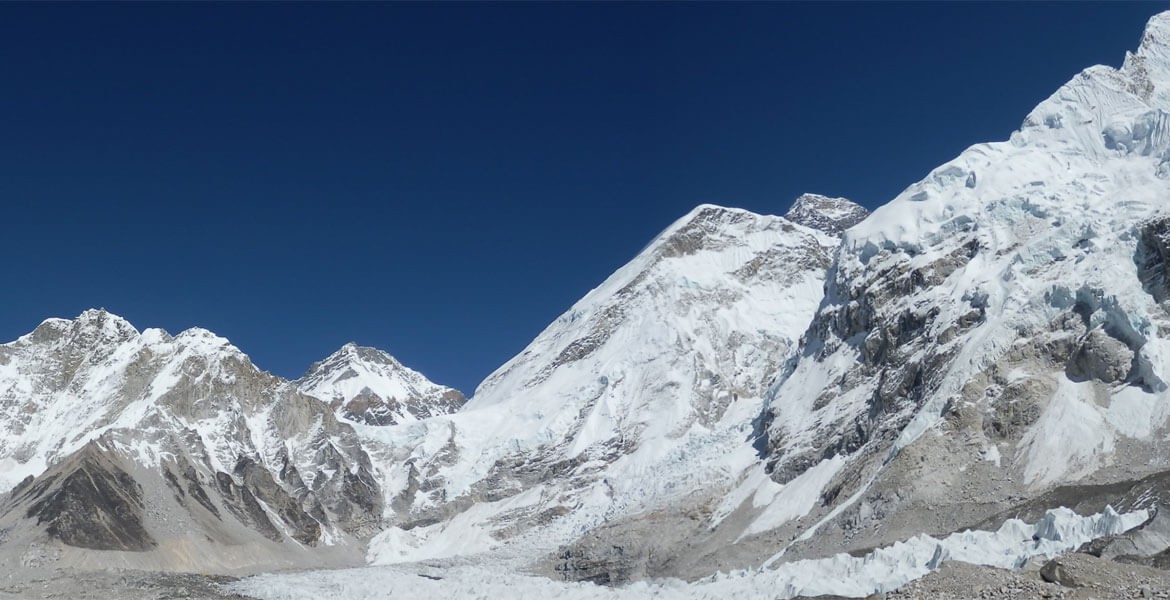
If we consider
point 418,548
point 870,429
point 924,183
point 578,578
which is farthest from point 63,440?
point 924,183

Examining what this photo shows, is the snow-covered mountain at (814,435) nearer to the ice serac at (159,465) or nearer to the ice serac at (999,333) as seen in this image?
the ice serac at (999,333)

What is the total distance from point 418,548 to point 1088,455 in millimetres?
114582

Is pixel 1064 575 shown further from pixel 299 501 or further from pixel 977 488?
pixel 299 501

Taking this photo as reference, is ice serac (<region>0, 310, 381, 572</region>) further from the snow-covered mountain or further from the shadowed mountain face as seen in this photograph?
the snow-covered mountain

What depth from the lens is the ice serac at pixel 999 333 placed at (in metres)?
89.3

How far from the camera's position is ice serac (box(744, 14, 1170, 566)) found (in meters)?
89.3

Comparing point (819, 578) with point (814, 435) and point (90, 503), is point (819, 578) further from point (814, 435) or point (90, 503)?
point (90, 503)

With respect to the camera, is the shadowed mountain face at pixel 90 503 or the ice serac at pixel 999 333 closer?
the ice serac at pixel 999 333

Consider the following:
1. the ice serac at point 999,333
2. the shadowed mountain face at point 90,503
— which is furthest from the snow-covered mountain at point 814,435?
the shadowed mountain face at point 90,503

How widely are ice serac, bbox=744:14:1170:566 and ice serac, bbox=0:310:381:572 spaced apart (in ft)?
272

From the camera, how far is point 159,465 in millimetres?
156250

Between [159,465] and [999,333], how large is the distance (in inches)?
4965

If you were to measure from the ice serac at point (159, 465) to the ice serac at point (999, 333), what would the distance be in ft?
272

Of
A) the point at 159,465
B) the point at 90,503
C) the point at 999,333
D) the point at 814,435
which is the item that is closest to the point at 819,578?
the point at 999,333
